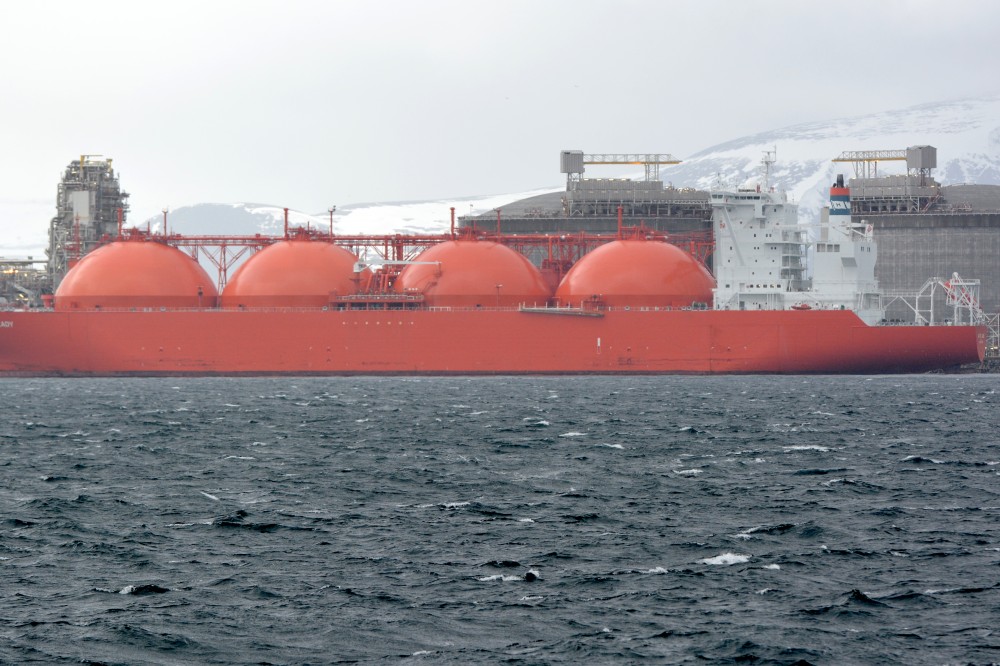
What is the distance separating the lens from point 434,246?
2286 inches

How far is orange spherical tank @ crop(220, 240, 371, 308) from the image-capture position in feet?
184

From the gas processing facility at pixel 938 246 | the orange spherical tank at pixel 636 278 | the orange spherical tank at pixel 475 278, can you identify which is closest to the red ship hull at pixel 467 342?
the orange spherical tank at pixel 636 278

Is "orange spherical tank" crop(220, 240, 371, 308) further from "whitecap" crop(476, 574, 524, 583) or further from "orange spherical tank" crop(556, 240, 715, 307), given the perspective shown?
"whitecap" crop(476, 574, 524, 583)

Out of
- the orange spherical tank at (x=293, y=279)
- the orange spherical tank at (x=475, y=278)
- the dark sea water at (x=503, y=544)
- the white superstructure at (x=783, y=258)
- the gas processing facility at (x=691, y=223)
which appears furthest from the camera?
the gas processing facility at (x=691, y=223)

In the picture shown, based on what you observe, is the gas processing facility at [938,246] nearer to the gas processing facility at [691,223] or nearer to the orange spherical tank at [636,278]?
the gas processing facility at [691,223]

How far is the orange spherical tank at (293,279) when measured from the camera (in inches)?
2211

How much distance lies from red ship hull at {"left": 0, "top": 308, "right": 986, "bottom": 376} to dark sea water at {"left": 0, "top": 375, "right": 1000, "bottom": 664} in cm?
2204

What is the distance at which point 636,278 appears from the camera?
54.2 meters

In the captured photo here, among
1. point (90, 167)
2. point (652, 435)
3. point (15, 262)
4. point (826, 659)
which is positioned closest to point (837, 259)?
point (652, 435)

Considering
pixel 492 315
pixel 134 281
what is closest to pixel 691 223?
pixel 492 315

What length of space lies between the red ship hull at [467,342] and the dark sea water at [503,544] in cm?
2204

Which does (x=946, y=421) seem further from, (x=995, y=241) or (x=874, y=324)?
(x=995, y=241)

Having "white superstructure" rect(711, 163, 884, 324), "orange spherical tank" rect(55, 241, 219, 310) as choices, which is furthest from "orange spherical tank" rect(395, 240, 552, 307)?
"orange spherical tank" rect(55, 241, 219, 310)

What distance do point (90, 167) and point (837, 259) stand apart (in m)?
35.6
